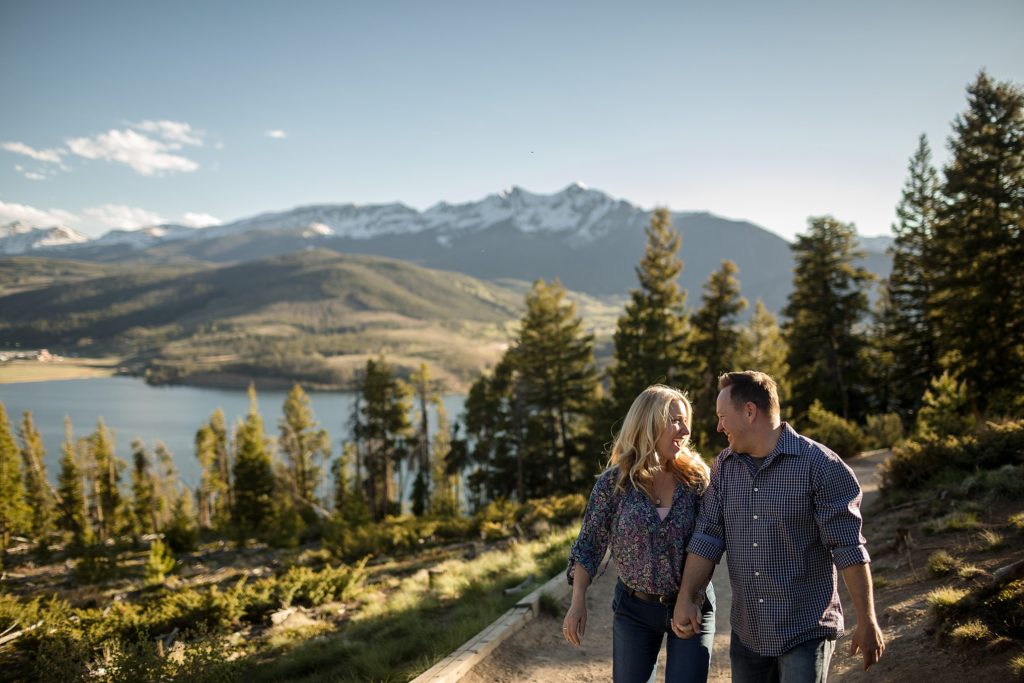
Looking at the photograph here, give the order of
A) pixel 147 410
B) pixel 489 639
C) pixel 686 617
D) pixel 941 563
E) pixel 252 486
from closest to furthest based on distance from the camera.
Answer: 1. pixel 686 617
2. pixel 489 639
3. pixel 941 563
4. pixel 252 486
5. pixel 147 410

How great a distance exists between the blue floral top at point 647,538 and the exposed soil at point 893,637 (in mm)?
2731

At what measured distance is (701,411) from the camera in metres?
23.1

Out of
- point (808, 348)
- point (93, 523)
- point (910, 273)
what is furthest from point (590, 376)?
point (93, 523)

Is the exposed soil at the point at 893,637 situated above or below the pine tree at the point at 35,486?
above

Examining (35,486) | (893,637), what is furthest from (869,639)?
(35,486)

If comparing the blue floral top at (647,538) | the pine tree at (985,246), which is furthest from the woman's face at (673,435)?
the pine tree at (985,246)

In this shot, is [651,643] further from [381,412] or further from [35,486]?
[35,486]

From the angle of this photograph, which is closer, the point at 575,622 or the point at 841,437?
the point at 575,622

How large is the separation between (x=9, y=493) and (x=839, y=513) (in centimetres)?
4543

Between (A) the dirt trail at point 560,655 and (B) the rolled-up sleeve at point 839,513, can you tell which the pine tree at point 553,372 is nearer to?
(A) the dirt trail at point 560,655

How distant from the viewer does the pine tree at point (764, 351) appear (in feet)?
75.2

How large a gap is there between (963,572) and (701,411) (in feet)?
59.4

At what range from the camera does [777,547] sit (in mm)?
2604

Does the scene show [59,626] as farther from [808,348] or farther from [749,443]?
[808,348]
